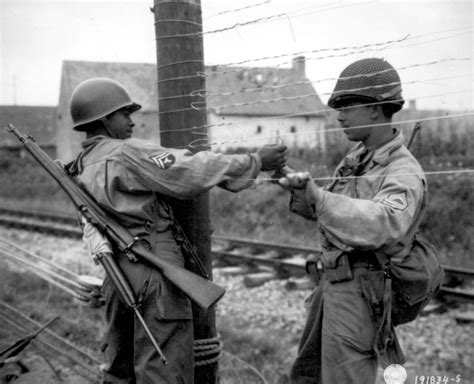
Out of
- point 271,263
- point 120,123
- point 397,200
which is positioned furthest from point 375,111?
point 271,263

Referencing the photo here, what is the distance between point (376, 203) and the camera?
2.84 meters

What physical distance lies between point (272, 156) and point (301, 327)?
12.3ft

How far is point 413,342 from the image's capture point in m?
5.98

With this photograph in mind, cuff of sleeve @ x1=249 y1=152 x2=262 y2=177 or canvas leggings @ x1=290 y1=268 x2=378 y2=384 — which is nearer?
canvas leggings @ x1=290 y1=268 x2=378 y2=384

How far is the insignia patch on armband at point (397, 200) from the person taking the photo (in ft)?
9.36

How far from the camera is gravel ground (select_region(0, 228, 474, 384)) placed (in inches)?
210

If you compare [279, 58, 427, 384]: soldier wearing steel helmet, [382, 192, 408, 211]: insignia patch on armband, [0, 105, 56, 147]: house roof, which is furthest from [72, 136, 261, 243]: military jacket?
[0, 105, 56, 147]: house roof

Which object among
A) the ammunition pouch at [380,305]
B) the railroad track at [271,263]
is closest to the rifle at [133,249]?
the ammunition pouch at [380,305]

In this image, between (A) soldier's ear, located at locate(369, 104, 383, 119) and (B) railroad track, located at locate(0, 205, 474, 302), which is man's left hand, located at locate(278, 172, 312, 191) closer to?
(A) soldier's ear, located at locate(369, 104, 383, 119)

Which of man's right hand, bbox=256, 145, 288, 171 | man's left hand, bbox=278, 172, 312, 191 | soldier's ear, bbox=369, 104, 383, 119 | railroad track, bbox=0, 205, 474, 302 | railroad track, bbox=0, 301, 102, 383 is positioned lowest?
railroad track, bbox=0, 205, 474, 302

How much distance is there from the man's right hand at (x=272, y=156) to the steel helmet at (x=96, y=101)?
3.20 feet

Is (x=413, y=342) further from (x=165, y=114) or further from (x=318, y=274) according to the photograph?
(x=165, y=114)

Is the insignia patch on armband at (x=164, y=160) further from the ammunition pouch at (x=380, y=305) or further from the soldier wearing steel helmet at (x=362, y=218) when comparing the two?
the ammunition pouch at (x=380, y=305)

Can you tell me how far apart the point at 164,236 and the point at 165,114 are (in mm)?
798
